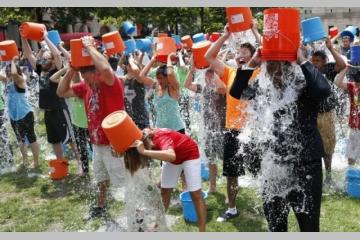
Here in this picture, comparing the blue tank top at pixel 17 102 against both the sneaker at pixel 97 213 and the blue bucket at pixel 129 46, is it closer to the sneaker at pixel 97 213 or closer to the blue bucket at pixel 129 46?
the blue bucket at pixel 129 46

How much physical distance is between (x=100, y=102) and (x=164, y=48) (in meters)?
1.44

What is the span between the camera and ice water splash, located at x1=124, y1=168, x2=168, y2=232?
13.5ft

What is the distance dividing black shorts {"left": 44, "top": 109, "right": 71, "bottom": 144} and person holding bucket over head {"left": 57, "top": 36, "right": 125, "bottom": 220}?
2.07 m

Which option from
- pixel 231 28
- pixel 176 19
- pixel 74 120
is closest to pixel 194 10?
pixel 176 19

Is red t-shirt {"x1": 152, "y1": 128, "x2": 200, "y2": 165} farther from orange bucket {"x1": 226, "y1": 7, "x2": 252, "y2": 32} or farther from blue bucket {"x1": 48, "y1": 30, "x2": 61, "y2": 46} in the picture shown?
blue bucket {"x1": 48, "y1": 30, "x2": 61, "y2": 46}

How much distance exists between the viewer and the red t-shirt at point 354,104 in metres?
5.52

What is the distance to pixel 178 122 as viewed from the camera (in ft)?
18.4

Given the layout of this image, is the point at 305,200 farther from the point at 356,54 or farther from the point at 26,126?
the point at 26,126

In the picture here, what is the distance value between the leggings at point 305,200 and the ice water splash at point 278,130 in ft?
0.17

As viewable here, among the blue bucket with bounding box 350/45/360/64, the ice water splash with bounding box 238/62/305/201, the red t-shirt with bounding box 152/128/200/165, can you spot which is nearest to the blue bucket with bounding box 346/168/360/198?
the blue bucket with bounding box 350/45/360/64

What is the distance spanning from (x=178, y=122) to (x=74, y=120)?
1.93m

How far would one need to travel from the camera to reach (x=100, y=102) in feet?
15.8

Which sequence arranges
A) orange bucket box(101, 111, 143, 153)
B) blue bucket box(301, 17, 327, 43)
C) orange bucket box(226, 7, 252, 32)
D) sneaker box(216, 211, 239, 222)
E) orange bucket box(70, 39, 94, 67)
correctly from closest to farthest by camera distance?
orange bucket box(101, 111, 143, 153), orange bucket box(226, 7, 252, 32), orange bucket box(70, 39, 94, 67), sneaker box(216, 211, 239, 222), blue bucket box(301, 17, 327, 43)

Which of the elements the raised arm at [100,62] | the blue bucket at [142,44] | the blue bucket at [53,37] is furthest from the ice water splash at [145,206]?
the blue bucket at [142,44]
